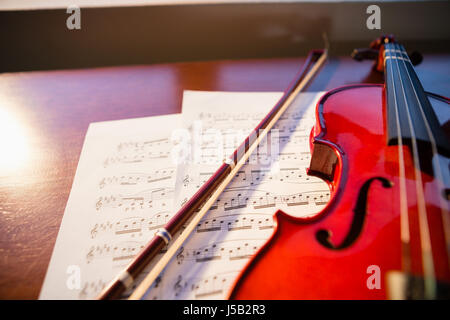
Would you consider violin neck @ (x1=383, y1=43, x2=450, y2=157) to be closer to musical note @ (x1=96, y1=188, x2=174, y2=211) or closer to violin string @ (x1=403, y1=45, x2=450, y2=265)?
violin string @ (x1=403, y1=45, x2=450, y2=265)

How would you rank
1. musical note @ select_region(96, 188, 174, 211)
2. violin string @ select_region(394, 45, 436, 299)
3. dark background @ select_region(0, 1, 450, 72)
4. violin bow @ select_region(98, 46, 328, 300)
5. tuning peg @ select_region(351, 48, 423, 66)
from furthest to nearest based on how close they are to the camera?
dark background @ select_region(0, 1, 450, 72), tuning peg @ select_region(351, 48, 423, 66), musical note @ select_region(96, 188, 174, 211), violin bow @ select_region(98, 46, 328, 300), violin string @ select_region(394, 45, 436, 299)

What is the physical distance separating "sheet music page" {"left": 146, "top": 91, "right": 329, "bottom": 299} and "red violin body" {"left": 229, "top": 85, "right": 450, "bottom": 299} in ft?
0.40

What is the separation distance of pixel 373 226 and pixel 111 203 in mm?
537

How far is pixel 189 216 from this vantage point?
537 mm

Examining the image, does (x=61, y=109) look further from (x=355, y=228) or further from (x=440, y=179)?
(x=440, y=179)

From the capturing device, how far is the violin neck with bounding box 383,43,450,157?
18.7 inches

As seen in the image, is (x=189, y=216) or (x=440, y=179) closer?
(x=440, y=179)

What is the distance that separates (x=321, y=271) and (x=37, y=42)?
1.27 m

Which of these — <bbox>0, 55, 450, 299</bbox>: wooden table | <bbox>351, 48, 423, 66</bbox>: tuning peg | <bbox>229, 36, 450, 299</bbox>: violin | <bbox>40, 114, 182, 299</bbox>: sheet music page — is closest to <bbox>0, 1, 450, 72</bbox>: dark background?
<bbox>0, 55, 450, 299</bbox>: wooden table

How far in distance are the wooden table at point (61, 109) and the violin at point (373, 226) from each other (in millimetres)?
397

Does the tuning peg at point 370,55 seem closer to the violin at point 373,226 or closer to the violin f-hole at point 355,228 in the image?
the violin at point 373,226

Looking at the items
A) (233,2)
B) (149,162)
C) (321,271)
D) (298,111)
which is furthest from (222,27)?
(321,271)

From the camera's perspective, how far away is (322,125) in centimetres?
58

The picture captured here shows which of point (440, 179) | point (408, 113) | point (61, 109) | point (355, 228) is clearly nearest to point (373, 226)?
point (355, 228)
